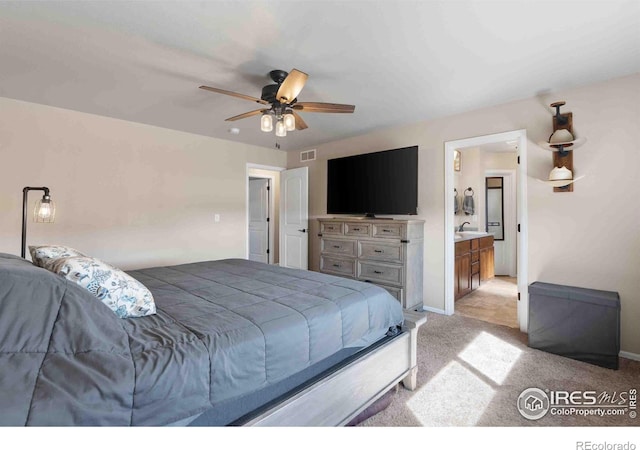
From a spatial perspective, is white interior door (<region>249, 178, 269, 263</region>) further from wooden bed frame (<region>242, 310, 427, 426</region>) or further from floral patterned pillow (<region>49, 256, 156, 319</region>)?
floral patterned pillow (<region>49, 256, 156, 319</region>)

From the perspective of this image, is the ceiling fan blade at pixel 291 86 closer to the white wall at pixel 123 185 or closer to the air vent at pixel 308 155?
the white wall at pixel 123 185

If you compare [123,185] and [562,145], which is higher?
[562,145]

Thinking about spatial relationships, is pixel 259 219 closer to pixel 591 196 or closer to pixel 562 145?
pixel 562 145

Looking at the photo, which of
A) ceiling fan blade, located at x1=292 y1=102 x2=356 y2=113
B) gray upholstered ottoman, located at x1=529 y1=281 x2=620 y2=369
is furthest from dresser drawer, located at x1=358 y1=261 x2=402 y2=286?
ceiling fan blade, located at x1=292 y1=102 x2=356 y2=113

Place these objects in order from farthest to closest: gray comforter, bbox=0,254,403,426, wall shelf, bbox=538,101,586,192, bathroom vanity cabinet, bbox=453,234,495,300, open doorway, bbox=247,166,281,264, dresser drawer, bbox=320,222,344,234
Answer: open doorway, bbox=247,166,281,264 < dresser drawer, bbox=320,222,344,234 < bathroom vanity cabinet, bbox=453,234,495,300 < wall shelf, bbox=538,101,586,192 < gray comforter, bbox=0,254,403,426

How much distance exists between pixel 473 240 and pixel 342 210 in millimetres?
1966

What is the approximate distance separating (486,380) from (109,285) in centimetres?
243

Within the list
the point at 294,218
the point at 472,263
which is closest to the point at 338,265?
the point at 294,218

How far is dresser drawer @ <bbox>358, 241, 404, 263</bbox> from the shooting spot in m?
3.53

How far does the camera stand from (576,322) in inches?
97.7

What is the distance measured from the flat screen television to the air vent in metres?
0.60

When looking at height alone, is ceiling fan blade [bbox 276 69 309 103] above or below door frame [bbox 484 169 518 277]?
above

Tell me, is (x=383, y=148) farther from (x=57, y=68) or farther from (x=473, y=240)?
(x=57, y=68)

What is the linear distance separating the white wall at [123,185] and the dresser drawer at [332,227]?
4.60ft
